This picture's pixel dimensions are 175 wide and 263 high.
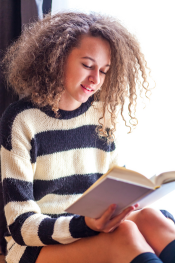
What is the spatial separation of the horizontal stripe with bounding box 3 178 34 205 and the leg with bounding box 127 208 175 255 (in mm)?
384

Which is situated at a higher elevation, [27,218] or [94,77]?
[94,77]

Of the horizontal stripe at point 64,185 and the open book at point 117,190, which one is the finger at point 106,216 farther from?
the horizontal stripe at point 64,185

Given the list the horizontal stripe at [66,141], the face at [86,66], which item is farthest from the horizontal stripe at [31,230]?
the face at [86,66]

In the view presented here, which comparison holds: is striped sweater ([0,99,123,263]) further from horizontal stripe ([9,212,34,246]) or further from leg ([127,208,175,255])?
leg ([127,208,175,255])

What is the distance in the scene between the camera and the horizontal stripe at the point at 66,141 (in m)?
1.07

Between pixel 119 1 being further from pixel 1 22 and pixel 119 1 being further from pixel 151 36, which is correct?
pixel 1 22

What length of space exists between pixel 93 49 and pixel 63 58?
0.37ft

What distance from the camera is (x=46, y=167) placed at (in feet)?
3.56

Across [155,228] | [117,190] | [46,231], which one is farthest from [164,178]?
[46,231]

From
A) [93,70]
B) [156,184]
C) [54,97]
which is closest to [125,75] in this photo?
[93,70]

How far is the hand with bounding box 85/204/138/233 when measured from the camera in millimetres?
759

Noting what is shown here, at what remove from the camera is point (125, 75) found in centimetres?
114

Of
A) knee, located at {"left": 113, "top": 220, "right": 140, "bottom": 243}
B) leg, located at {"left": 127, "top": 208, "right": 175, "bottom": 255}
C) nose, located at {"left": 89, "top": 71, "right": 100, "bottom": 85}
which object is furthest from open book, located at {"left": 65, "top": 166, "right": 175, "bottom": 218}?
→ nose, located at {"left": 89, "top": 71, "right": 100, "bottom": 85}

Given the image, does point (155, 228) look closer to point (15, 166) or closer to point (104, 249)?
point (104, 249)
